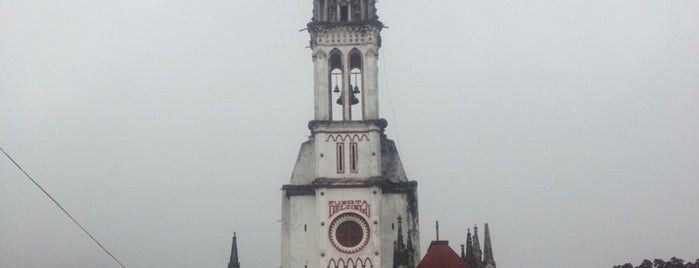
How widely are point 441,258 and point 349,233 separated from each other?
17.3ft

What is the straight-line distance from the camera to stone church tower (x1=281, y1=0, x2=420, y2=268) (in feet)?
127

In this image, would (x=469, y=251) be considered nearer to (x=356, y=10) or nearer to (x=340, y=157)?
(x=340, y=157)

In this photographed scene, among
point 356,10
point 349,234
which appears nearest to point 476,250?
point 349,234

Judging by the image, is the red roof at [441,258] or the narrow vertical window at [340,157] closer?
the red roof at [441,258]

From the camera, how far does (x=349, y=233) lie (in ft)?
127

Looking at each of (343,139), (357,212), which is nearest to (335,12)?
(343,139)

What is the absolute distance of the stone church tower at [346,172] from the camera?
127 feet

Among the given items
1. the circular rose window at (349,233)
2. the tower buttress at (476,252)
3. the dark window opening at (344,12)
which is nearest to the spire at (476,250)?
the tower buttress at (476,252)

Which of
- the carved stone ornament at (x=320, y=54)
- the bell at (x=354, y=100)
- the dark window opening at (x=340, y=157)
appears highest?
the carved stone ornament at (x=320, y=54)

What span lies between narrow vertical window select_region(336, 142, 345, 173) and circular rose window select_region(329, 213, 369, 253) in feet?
6.67

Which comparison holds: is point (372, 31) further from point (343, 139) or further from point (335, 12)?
point (343, 139)

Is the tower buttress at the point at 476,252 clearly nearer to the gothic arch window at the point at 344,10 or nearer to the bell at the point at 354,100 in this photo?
the bell at the point at 354,100

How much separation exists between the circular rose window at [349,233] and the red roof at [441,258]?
148 inches

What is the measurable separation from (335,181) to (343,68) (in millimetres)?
5232
